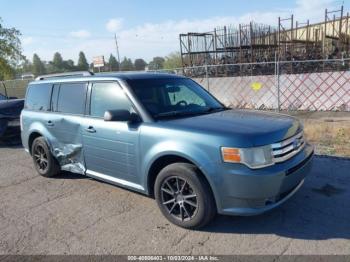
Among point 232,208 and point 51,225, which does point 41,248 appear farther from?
point 232,208

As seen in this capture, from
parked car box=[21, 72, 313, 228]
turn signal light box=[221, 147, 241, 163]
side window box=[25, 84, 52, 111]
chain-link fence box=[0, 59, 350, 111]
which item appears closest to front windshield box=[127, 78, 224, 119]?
parked car box=[21, 72, 313, 228]

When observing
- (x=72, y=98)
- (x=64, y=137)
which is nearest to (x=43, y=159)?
(x=64, y=137)

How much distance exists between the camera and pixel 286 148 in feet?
11.9

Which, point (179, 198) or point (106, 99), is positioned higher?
point (106, 99)

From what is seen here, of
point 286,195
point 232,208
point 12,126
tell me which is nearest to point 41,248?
point 232,208

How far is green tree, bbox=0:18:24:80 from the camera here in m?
25.5

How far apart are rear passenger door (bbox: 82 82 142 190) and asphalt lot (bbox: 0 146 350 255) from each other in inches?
17.1

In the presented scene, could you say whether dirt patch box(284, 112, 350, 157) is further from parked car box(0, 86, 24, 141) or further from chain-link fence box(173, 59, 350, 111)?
parked car box(0, 86, 24, 141)

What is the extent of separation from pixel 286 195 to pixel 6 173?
515cm

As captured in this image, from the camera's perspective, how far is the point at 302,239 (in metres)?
3.49

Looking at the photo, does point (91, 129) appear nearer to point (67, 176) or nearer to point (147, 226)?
point (147, 226)

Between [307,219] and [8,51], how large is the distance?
1047 inches

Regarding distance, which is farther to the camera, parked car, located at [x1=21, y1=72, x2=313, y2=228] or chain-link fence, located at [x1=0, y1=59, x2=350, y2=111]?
chain-link fence, located at [x1=0, y1=59, x2=350, y2=111]

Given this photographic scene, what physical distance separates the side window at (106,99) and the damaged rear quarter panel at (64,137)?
1.26 feet
